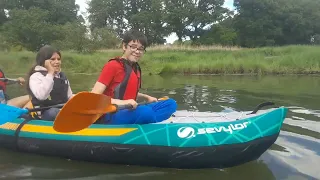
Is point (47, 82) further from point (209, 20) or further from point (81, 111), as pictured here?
point (209, 20)

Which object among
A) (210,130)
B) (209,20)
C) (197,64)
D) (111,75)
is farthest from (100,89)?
(209,20)

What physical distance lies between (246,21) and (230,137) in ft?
108

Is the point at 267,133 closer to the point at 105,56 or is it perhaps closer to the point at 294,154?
the point at 294,154

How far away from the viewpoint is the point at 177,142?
293 cm

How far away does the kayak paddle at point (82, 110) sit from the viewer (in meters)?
2.88

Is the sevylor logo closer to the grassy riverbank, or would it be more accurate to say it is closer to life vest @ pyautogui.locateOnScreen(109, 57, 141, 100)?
life vest @ pyautogui.locateOnScreen(109, 57, 141, 100)

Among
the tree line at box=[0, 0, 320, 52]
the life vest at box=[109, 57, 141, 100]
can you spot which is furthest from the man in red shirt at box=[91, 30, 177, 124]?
the tree line at box=[0, 0, 320, 52]

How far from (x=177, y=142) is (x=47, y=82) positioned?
4.41 feet

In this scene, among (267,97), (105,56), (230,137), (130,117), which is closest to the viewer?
(230,137)

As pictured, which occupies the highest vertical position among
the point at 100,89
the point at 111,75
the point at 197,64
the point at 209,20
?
the point at 209,20

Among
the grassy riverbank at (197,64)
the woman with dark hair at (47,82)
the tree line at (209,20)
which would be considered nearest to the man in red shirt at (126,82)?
the woman with dark hair at (47,82)

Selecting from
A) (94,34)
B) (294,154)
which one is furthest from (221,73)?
(294,154)

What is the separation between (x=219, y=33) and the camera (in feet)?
106

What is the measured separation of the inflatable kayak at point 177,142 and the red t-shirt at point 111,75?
1.18 ft
